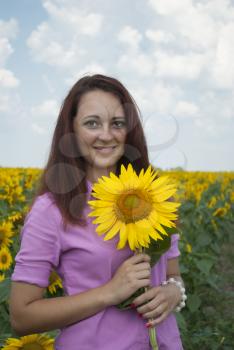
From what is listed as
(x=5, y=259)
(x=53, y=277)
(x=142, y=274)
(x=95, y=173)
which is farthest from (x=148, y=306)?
(x=5, y=259)

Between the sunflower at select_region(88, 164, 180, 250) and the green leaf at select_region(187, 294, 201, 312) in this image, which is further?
the green leaf at select_region(187, 294, 201, 312)

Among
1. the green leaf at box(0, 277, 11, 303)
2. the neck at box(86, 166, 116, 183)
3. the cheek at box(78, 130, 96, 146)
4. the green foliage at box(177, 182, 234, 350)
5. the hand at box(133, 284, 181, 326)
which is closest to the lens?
the hand at box(133, 284, 181, 326)

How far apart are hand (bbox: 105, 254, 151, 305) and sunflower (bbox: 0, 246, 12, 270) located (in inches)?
65.2

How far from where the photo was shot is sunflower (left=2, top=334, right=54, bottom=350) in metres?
2.06

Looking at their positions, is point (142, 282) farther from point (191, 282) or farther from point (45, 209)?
point (191, 282)

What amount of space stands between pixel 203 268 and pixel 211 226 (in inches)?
110

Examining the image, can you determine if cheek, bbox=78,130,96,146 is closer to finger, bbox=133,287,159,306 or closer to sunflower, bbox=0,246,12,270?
finger, bbox=133,287,159,306

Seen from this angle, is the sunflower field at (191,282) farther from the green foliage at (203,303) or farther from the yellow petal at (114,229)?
the yellow petal at (114,229)

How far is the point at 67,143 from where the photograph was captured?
1.86 meters

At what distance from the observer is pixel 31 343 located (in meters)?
2.08

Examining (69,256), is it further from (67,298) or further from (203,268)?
(203,268)

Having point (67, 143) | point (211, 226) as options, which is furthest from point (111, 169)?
point (211, 226)

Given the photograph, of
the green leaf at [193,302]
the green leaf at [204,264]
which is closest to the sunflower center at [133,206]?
the green leaf at [204,264]

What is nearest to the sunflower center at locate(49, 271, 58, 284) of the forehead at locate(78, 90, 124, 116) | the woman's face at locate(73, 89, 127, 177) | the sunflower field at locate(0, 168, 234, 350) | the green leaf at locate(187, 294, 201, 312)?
the sunflower field at locate(0, 168, 234, 350)
